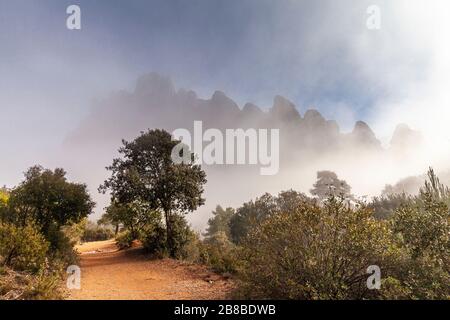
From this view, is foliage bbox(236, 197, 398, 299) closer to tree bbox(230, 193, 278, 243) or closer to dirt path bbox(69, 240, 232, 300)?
dirt path bbox(69, 240, 232, 300)

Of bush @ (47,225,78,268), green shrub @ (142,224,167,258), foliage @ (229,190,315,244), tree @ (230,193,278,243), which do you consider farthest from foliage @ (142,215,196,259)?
foliage @ (229,190,315,244)

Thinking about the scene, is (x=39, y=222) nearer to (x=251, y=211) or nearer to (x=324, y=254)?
(x=324, y=254)

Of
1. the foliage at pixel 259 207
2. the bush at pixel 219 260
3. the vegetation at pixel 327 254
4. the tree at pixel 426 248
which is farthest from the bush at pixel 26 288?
the foliage at pixel 259 207

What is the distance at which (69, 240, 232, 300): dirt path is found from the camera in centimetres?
916

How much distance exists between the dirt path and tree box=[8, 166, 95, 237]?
2973 millimetres

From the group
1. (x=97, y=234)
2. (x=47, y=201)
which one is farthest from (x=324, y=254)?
(x=97, y=234)

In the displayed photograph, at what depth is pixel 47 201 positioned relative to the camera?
13.9 m

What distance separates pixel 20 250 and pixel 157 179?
318 inches

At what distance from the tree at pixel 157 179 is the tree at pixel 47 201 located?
174 cm

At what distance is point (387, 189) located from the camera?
297 ft

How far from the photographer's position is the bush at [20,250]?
365 inches
